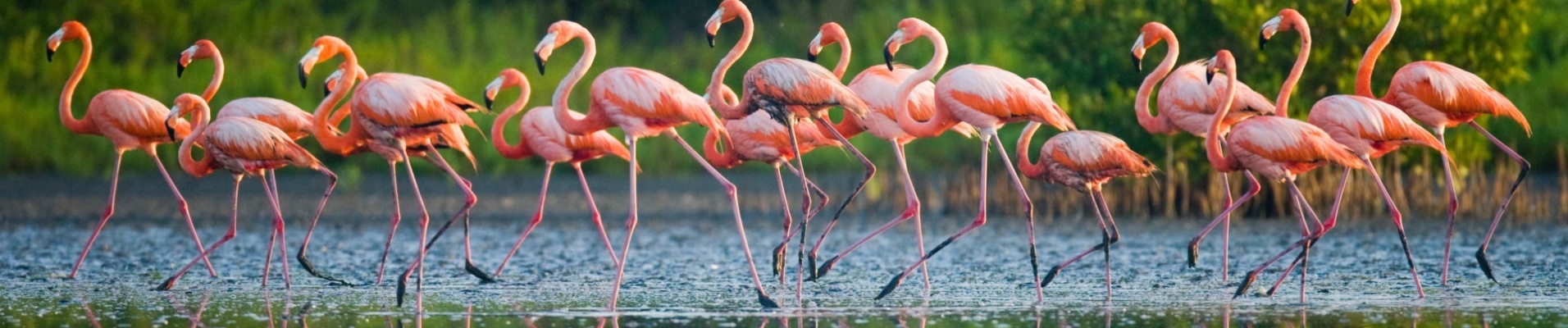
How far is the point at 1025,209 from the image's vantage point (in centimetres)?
742

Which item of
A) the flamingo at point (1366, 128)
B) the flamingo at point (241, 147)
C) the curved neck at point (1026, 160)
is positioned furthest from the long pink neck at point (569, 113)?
the flamingo at point (1366, 128)

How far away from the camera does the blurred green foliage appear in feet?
36.6

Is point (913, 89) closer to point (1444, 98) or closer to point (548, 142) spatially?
point (548, 142)

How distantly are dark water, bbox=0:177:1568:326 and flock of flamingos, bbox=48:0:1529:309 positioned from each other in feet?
0.68

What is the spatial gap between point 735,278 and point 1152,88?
6.52 feet

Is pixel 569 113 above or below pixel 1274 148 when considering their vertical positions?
above

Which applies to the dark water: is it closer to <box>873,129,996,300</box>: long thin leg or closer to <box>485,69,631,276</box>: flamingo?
<box>873,129,996,300</box>: long thin leg

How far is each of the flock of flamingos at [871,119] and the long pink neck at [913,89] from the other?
10 millimetres

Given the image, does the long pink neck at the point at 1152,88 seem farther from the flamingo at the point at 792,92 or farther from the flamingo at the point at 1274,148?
the flamingo at the point at 792,92

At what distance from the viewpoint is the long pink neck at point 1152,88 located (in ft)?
25.0

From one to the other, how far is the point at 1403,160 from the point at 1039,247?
2794 mm

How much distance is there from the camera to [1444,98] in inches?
304

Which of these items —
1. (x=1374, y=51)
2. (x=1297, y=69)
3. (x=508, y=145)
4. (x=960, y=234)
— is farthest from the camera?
(x=508, y=145)

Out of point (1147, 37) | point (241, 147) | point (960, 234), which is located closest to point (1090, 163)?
point (960, 234)
